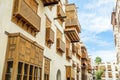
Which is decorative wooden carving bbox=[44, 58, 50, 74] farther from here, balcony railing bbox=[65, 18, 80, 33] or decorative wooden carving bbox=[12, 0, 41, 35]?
balcony railing bbox=[65, 18, 80, 33]

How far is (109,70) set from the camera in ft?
232

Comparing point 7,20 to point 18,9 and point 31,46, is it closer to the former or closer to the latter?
point 18,9

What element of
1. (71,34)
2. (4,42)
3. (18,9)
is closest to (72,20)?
(71,34)

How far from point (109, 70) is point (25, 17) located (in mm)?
67943

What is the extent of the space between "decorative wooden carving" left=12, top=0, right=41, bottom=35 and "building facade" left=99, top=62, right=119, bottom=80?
2502 inches

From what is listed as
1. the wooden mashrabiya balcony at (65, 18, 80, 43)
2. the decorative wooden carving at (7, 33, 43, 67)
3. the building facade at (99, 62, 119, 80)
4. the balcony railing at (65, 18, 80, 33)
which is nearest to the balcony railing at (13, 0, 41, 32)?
the decorative wooden carving at (7, 33, 43, 67)

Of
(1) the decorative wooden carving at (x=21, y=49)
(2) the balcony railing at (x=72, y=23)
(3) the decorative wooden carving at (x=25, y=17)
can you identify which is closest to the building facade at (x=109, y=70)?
(2) the balcony railing at (x=72, y=23)

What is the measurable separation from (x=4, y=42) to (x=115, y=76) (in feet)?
224

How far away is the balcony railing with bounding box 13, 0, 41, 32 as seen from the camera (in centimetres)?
718

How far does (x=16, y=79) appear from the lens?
6012 mm

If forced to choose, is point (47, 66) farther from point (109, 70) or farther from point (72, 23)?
point (109, 70)

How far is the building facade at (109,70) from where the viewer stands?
68.8 m

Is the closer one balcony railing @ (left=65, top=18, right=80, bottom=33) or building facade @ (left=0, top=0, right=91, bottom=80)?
building facade @ (left=0, top=0, right=91, bottom=80)

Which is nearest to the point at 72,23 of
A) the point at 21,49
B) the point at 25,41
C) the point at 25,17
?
the point at 25,17
